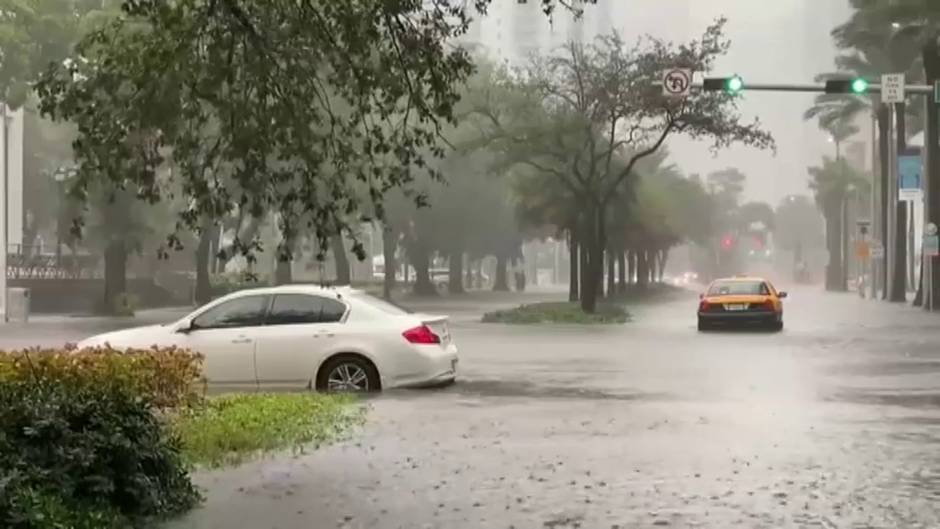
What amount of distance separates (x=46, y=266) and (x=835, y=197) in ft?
194

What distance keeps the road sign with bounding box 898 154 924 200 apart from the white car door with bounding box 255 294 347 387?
123ft

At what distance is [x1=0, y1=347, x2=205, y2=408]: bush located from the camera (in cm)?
973

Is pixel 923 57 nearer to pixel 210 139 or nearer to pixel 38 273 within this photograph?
pixel 38 273

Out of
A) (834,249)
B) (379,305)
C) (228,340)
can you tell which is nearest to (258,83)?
(228,340)

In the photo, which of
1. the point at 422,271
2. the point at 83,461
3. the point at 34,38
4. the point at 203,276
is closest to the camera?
the point at 83,461

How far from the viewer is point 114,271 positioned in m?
46.6

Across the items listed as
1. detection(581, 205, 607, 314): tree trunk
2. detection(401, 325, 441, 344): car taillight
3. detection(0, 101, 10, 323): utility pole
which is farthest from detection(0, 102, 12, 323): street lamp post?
detection(401, 325, 441, 344): car taillight

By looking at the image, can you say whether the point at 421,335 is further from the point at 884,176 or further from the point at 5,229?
the point at 884,176

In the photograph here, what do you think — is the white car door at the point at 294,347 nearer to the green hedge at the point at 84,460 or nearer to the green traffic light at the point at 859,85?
the green hedge at the point at 84,460

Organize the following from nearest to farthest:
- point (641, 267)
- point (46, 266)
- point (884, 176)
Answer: point (46, 266)
point (884, 176)
point (641, 267)

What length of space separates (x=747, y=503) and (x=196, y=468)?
3.98 meters

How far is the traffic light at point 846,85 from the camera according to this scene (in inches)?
936

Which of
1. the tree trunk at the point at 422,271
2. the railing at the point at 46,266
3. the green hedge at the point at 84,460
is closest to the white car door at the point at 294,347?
the green hedge at the point at 84,460

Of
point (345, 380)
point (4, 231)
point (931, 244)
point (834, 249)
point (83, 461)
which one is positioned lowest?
point (345, 380)
